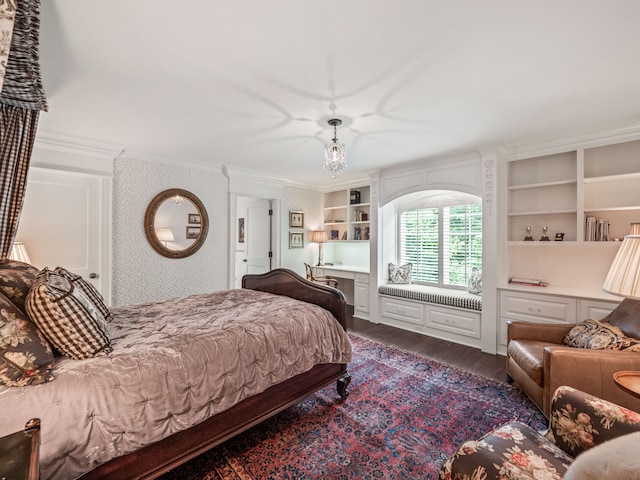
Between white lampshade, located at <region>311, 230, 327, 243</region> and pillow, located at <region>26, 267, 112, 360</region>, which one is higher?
white lampshade, located at <region>311, 230, 327, 243</region>

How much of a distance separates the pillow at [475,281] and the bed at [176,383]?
244 centimetres

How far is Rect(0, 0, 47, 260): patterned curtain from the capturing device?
1.31 meters

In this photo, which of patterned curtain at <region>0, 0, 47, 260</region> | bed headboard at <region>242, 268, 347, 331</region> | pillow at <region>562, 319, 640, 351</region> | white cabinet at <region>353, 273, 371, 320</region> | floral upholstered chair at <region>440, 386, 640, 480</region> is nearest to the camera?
floral upholstered chair at <region>440, 386, 640, 480</region>

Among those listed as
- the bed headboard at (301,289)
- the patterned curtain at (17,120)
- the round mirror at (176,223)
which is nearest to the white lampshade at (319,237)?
the round mirror at (176,223)

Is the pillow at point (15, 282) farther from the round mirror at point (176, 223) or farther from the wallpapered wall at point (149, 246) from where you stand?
the round mirror at point (176, 223)

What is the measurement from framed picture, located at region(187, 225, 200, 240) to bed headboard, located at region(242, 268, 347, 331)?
1.40 meters

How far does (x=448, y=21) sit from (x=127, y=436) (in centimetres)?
257

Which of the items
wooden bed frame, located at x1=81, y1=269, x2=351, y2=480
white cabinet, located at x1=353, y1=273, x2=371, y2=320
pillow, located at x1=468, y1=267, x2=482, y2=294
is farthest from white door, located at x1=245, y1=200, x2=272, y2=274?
pillow, located at x1=468, y1=267, x2=482, y2=294

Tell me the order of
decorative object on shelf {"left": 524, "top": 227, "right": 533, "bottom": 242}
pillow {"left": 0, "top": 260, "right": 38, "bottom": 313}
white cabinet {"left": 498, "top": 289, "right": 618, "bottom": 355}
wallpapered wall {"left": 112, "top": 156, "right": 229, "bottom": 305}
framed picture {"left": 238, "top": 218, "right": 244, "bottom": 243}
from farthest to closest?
framed picture {"left": 238, "top": 218, "right": 244, "bottom": 243} → wallpapered wall {"left": 112, "top": 156, "right": 229, "bottom": 305} → decorative object on shelf {"left": 524, "top": 227, "right": 533, "bottom": 242} → white cabinet {"left": 498, "top": 289, "right": 618, "bottom": 355} → pillow {"left": 0, "top": 260, "right": 38, "bottom": 313}

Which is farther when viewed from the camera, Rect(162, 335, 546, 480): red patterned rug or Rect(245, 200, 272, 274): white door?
Rect(245, 200, 272, 274): white door

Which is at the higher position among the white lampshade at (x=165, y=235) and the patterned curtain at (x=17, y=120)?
the patterned curtain at (x=17, y=120)

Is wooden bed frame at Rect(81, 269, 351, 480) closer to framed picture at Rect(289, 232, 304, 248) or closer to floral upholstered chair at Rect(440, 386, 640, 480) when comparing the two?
floral upholstered chair at Rect(440, 386, 640, 480)

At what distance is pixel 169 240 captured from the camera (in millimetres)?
4059

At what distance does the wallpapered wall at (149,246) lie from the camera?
3.65m
